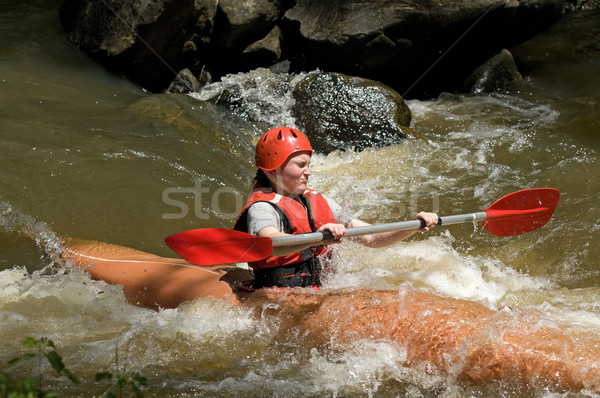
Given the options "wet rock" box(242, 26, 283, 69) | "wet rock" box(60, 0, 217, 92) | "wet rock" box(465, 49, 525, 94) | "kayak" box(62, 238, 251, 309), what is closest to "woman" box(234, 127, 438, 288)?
"kayak" box(62, 238, 251, 309)

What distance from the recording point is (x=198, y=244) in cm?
311

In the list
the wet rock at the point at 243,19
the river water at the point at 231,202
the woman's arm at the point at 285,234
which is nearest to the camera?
the river water at the point at 231,202

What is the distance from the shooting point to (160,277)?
133 inches

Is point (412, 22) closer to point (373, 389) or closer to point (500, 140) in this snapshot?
point (500, 140)

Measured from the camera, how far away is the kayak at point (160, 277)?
10.7ft

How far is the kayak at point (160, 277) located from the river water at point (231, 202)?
0.08 meters

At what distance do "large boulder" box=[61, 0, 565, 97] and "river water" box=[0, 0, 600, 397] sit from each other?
1.19 ft

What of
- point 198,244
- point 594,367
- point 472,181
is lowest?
point 472,181

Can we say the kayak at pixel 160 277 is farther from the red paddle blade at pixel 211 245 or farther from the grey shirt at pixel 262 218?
the grey shirt at pixel 262 218

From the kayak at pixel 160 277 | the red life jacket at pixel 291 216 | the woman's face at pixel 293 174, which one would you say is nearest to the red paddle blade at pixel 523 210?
the red life jacket at pixel 291 216

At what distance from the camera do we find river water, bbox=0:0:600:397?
2.84 m

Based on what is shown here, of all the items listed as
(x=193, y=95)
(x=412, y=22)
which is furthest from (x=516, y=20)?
(x=193, y=95)

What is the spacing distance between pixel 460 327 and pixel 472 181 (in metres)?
2.89

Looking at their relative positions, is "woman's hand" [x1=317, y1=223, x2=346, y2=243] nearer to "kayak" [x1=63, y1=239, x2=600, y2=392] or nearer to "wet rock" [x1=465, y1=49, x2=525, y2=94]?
"kayak" [x1=63, y1=239, x2=600, y2=392]
